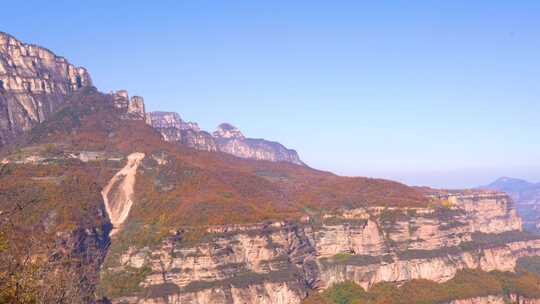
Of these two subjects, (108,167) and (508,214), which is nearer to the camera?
(108,167)

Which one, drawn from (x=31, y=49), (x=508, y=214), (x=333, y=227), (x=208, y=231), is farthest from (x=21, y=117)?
(x=508, y=214)

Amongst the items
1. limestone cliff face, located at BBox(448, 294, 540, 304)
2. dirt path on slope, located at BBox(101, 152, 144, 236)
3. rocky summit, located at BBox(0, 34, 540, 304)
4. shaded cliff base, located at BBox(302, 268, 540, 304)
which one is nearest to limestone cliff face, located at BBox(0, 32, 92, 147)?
rocky summit, located at BBox(0, 34, 540, 304)

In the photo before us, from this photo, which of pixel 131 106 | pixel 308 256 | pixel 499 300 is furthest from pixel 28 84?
pixel 499 300

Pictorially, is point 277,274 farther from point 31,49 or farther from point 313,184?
point 31,49

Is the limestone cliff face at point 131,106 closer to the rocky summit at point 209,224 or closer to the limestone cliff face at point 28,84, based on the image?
the rocky summit at point 209,224

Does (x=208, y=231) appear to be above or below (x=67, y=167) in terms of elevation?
below

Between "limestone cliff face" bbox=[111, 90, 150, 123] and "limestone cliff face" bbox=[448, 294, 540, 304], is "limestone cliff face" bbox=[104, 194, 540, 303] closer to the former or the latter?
"limestone cliff face" bbox=[448, 294, 540, 304]
